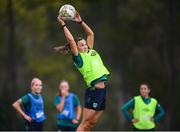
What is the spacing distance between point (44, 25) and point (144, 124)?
18859mm

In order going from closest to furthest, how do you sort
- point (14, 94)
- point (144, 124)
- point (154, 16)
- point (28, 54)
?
point (144, 124) → point (14, 94) → point (154, 16) → point (28, 54)

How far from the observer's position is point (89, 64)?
1162 centimetres

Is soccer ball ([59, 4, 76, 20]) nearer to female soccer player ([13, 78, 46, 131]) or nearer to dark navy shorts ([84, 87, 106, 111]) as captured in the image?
dark navy shorts ([84, 87, 106, 111])

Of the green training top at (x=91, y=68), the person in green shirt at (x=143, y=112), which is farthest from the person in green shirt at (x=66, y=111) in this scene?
the green training top at (x=91, y=68)

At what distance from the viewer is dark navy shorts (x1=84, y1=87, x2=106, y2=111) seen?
11547 millimetres

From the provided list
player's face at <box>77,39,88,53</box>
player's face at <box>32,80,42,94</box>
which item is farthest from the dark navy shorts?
player's face at <box>32,80,42,94</box>

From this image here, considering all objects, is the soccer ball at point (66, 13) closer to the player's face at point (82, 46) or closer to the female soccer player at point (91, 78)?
the female soccer player at point (91, 78)

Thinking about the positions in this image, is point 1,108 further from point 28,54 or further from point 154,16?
point 28,54

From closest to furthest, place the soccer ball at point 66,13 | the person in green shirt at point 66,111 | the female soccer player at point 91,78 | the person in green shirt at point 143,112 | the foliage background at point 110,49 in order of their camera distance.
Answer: the female soccer player at point 91,78, the soccer ball at point 66,13, the person in green shirt at point 143,112, the person in green shirt at point 66,111, the foliage background at point 110,49

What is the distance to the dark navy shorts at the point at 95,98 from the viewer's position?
11547mm

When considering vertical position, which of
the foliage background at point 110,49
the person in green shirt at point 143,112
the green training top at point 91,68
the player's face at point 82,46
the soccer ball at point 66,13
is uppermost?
the foliage background at point 110,49

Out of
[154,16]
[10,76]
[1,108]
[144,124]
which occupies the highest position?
[154,16]

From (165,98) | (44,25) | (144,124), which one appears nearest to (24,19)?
(44,25)

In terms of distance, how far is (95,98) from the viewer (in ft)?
38.0
